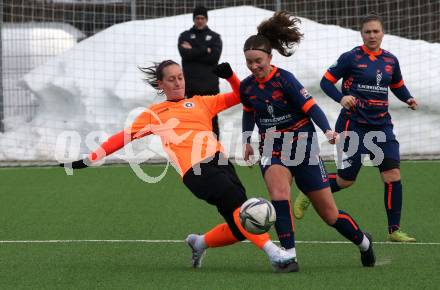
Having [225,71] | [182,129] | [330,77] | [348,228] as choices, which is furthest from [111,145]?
[330,77]

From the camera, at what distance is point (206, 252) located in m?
7.37

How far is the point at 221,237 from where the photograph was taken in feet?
→ 22.0

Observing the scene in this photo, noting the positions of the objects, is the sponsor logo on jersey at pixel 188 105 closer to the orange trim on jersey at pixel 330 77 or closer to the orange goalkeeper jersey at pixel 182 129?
the orange goalkeeper jersey at pixel 182 129

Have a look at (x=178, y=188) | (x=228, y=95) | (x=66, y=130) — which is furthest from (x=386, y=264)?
(x=66, y=130)

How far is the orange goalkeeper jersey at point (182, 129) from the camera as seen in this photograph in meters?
6.66

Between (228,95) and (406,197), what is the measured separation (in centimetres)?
413

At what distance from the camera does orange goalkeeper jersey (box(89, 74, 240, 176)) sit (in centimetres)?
666

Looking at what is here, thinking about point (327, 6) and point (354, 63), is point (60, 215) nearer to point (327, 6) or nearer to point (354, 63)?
point (354, 63)

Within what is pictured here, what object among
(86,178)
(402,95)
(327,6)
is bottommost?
(86,178)

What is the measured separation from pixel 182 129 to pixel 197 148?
0.56 ft

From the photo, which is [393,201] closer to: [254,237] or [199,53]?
[254,237]

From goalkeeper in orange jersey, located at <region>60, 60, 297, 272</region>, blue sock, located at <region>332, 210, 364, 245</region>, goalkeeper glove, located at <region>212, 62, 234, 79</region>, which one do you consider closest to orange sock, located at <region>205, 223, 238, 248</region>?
goalkeeper in orange jersey, located at <region>60, 60, 297, 272</region>

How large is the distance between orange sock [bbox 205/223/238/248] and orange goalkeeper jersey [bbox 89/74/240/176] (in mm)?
438

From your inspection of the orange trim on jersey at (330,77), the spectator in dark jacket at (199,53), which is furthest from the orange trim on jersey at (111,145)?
the spectator in dark jacket at (199,53)
